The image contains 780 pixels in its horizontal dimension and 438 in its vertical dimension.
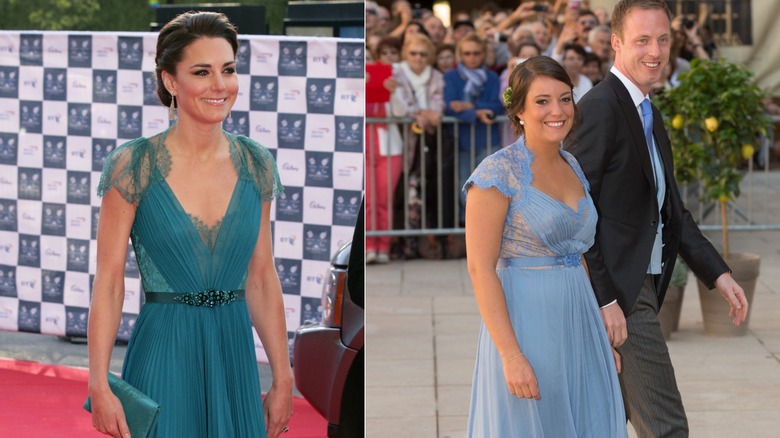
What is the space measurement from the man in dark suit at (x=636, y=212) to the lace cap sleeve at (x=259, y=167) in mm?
1162

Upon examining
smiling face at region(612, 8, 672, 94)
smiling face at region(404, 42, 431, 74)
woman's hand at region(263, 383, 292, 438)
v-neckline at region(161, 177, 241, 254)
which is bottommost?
woman's hand at region(263, 383, 292, 438)

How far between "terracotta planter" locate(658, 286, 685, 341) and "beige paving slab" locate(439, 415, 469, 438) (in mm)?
2117

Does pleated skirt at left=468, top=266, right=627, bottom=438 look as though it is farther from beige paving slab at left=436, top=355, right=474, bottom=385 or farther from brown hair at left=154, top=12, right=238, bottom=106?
beige paving slab at left=436, top=355, right=474, bottom=385

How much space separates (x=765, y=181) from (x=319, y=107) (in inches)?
355

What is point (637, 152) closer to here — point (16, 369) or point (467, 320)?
point (16, 369)

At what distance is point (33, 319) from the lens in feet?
17.4

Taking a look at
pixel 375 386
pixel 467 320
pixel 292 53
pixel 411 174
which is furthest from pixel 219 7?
pixel 411 174

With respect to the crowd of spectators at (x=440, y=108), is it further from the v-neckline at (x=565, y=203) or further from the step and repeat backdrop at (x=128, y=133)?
the v-neckline at (x=565, y=203)

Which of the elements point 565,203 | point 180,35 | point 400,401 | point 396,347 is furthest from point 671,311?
point 180,35

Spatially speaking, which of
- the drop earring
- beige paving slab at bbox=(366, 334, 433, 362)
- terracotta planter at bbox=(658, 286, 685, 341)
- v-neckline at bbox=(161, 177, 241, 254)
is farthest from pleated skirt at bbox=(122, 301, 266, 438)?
terracotta planter at bbox=(658, 286, 685, 341)

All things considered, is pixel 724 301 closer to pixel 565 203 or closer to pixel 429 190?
pixel 429 190

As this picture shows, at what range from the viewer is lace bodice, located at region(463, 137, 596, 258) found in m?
4.06

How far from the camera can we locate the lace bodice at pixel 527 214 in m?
4.06

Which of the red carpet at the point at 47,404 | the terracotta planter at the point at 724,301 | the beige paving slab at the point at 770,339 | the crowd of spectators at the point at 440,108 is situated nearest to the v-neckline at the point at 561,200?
the red carpet at the point at 47,404
